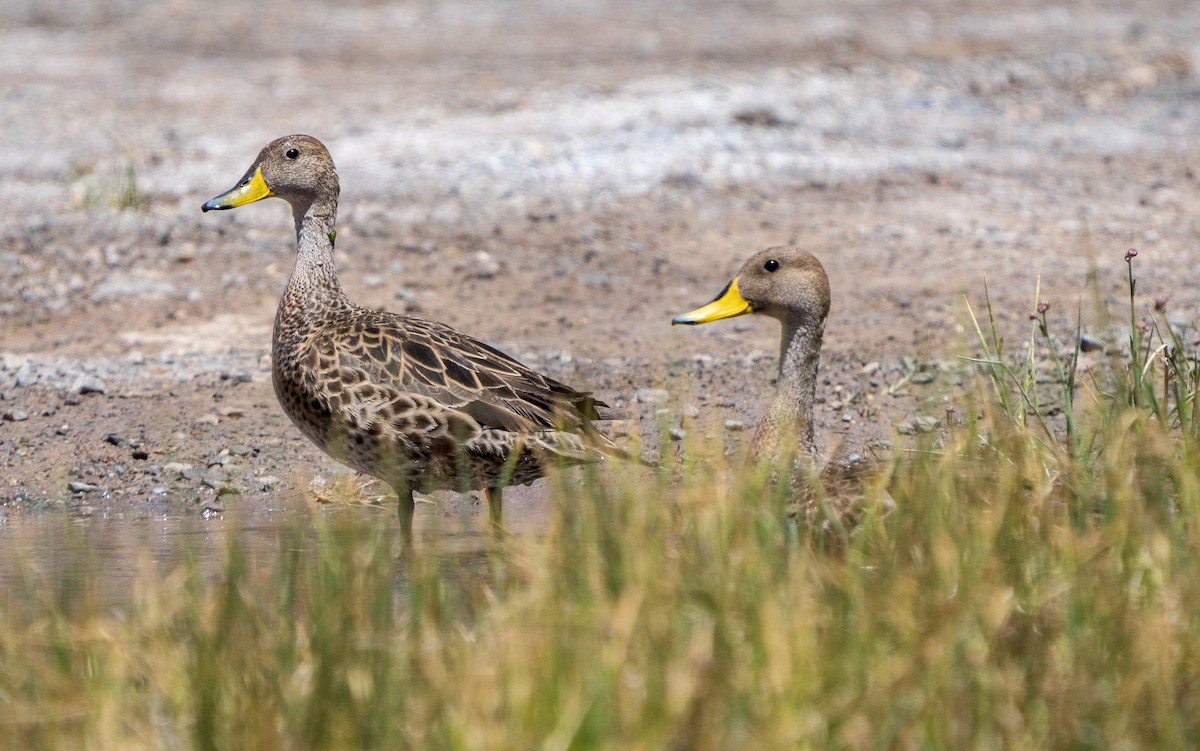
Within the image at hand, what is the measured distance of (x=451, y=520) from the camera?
743cm

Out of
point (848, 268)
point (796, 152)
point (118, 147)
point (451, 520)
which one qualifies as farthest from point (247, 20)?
point (451, 520)

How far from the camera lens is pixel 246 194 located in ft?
26.2

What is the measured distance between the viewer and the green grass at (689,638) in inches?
143

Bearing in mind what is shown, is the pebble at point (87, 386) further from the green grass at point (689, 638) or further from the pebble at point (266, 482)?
the green grass at point (689, 638)

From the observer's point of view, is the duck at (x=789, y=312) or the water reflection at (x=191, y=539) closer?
the water reflection at (x=191, y=539)

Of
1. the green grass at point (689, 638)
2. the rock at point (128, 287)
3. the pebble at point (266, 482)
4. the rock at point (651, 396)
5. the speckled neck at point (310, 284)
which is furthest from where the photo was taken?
the rock at point (128, 287)

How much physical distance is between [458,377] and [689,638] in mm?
3038

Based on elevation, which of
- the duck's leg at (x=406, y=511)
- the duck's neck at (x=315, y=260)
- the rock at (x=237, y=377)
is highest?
the duck's neck at (x=315, y=260)

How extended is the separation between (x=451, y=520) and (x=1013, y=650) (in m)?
3.74

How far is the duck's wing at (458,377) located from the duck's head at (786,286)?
2.09 feet

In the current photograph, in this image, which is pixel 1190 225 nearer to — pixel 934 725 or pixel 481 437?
pixel 481 437

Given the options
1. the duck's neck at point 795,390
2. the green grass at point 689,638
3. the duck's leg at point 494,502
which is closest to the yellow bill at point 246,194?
the duck's leg at point 494,502

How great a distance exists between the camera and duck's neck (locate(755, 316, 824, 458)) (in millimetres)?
6520

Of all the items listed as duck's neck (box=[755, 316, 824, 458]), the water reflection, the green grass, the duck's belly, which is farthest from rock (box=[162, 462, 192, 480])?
the green grass
